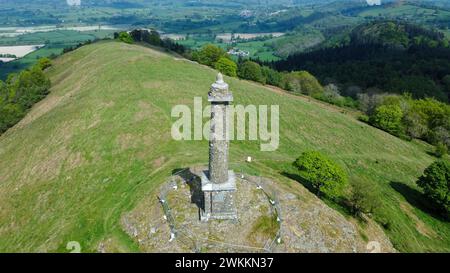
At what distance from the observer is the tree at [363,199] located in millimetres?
34500

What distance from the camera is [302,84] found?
377 ft

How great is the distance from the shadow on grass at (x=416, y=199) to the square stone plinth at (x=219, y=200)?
31984 millimetres

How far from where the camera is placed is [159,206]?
30516 millimetres

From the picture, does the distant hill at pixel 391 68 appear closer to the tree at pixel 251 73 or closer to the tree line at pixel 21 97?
the tree at pixel 251 73

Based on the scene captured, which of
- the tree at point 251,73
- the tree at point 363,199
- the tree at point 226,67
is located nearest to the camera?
the tree at point 363,199

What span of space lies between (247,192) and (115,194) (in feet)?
50.5

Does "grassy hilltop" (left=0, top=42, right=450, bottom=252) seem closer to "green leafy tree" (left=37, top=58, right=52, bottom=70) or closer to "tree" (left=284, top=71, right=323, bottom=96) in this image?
→ "tree" (left=284, top=71, right=323, bottom=96)

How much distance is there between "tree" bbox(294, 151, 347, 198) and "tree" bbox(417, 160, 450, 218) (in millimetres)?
17171

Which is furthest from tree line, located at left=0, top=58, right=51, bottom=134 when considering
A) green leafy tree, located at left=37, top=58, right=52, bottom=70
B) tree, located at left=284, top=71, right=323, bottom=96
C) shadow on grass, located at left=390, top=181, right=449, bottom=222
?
shadow on grass, located at left=390, top=181, right=449, bottom=222

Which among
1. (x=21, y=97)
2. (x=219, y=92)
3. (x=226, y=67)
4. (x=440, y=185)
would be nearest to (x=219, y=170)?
(x=219, y=92)

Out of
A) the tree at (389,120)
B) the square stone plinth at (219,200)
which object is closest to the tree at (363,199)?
the square stone plinth at (219,200)

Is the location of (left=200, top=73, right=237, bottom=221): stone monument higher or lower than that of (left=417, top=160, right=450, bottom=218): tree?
higher

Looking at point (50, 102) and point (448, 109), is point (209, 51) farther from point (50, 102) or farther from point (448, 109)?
point (448, 109)

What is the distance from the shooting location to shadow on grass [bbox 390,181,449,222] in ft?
150
